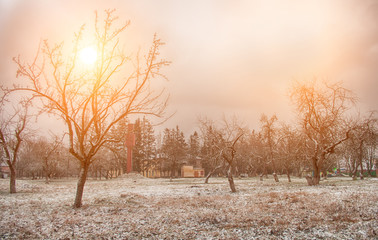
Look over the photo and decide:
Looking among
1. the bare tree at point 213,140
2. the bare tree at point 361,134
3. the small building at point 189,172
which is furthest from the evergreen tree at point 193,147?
the bare tree at point 361,134

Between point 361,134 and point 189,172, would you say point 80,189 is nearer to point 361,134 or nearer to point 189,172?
point 361,134

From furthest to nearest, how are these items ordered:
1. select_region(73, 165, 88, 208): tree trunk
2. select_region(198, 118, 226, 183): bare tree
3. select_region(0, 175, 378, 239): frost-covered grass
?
select_region(198, 118, 226, 183): bare tree < select_region(73, 165, 88, 208): tree trunk < select_region(0, 175, 378, 239): frost-covered grass

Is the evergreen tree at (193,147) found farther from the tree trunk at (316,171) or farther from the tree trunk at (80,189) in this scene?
the tree trunk at (80,189)

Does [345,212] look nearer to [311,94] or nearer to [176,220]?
[176,220]

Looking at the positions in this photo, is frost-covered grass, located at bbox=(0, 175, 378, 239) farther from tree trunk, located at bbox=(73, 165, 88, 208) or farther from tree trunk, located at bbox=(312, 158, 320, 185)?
tree trunk, located at bbox=(312, 158, 320, 185)

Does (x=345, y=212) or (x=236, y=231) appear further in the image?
(x=345, y=212)

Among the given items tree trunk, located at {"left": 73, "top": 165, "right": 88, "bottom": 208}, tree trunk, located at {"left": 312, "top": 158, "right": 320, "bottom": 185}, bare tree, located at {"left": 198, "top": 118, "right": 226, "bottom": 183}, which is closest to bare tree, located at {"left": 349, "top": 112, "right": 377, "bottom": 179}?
tree trunk, located at {"left": 312, "top": 158, "right": 320, "bottom": 185}

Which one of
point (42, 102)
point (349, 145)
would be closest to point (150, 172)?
point (349, 145)

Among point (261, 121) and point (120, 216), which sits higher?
point (261, 121)

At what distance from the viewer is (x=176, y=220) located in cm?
1085

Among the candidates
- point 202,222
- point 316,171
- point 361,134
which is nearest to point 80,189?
point 202,222

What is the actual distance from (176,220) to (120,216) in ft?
9.79

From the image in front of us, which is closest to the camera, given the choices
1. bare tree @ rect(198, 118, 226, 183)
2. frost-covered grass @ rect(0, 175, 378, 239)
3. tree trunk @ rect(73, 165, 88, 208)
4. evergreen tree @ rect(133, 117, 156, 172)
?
frost-covered grass @ rect(0, 175, 378, 239)

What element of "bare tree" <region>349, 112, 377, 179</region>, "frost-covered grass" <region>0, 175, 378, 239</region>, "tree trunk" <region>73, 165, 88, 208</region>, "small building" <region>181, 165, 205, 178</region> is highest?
"bare tree" <region>349, 112, 377, 179</region>
